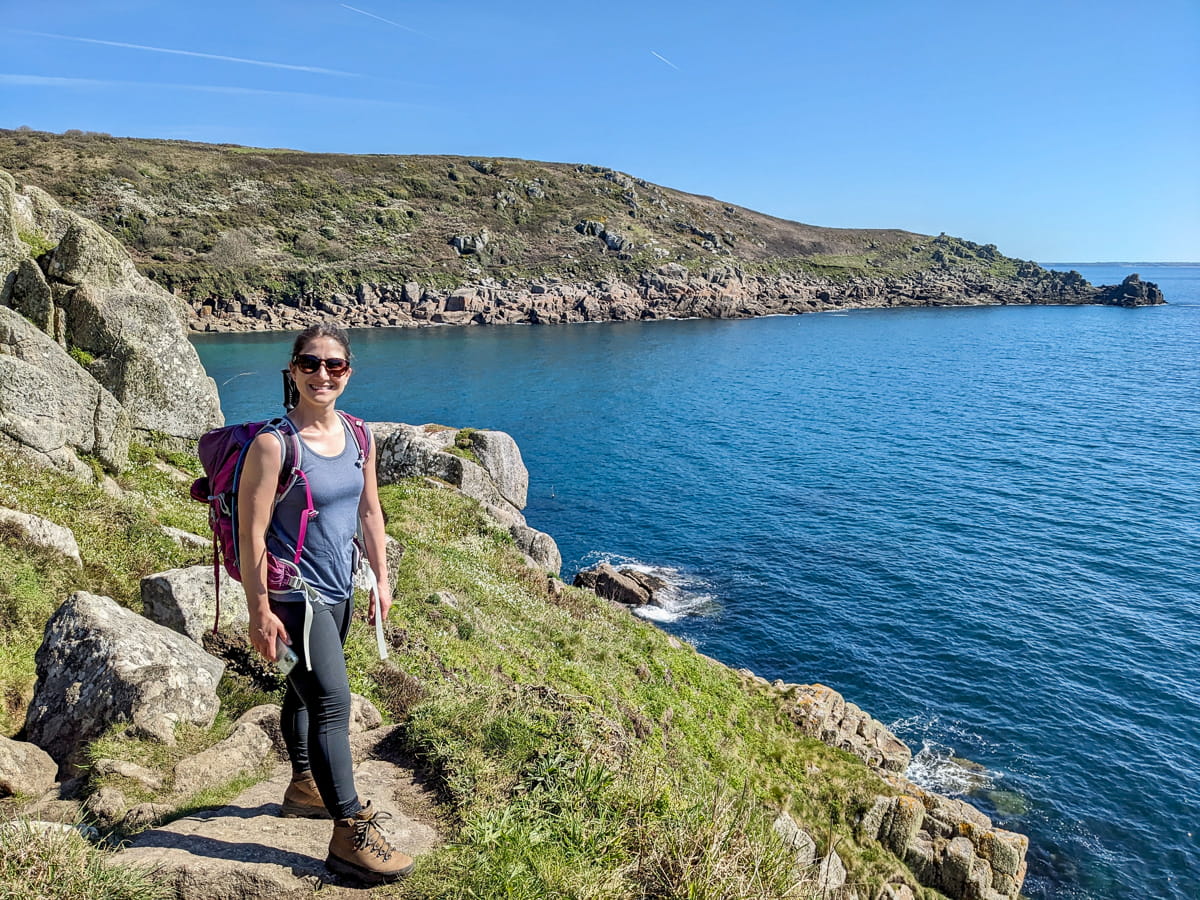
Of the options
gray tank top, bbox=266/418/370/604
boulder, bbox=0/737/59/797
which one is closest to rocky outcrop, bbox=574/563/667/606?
boulder, bbox=0/737/59/797

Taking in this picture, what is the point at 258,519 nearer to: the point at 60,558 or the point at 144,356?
the point at 60,558

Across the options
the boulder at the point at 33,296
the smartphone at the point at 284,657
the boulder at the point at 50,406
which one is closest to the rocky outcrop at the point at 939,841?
the smartphone at the point at 284,657

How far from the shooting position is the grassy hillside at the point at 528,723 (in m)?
5.20

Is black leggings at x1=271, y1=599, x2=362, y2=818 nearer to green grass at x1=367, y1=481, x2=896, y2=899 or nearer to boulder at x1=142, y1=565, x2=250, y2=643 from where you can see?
green grass at x1=367, y1=481, x2=896, y2=899

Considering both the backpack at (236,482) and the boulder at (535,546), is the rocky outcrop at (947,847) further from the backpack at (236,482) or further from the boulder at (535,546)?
the backpack at (236,482)

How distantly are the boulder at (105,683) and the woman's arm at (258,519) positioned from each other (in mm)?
3185

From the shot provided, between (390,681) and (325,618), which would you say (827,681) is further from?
(325,618)

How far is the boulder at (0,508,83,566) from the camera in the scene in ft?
30.7

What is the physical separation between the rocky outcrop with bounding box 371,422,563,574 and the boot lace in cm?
1654

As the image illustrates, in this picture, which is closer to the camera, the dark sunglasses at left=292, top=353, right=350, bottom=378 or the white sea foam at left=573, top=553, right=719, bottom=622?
the dark sunglasses at left=292, top=353, right=350, bottom=378

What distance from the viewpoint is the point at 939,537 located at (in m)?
35.6

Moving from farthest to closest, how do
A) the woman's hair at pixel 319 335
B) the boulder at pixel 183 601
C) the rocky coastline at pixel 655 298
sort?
the rocky coastline at pixel 655 298, the boulder at pixel 183 601, the woman's hair at pixel 319 335

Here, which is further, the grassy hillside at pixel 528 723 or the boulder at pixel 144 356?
the boulder at pixel 144 356

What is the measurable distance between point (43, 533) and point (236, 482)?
720 centimetres
